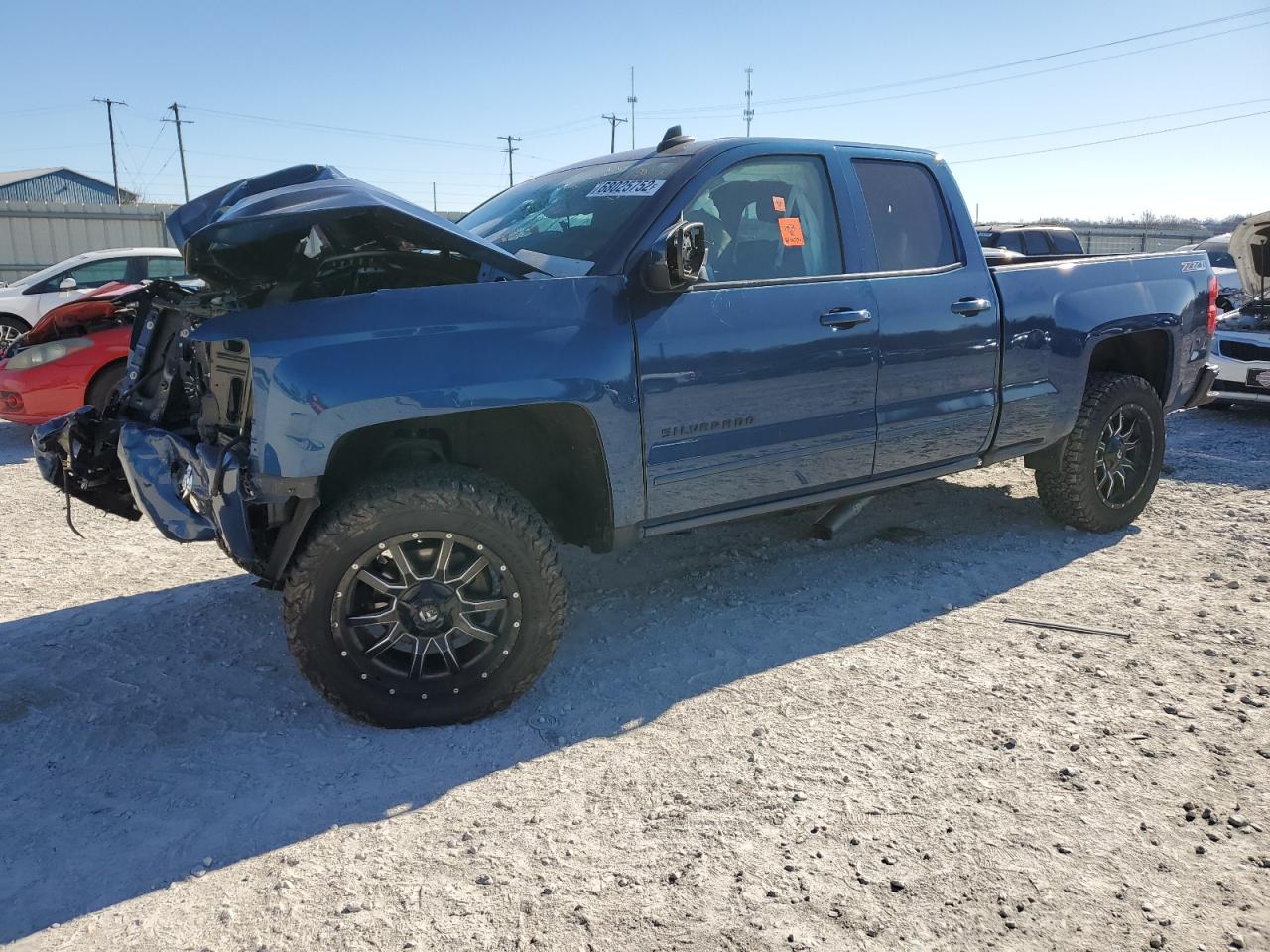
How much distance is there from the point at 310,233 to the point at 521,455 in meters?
1.12

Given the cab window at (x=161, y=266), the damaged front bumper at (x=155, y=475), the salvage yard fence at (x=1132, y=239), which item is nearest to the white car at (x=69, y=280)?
the cab window at (x=161, y=266)

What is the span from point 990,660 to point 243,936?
110 inches

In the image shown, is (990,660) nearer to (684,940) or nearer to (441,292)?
(684,940)

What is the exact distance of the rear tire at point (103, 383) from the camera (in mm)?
7734

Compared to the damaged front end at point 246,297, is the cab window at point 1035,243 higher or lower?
higher

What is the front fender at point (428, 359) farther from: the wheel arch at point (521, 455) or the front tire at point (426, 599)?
the front tire at point (426, 599)

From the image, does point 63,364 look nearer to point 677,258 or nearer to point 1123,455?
point 677,258

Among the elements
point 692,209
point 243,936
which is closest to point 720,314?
point 692,209

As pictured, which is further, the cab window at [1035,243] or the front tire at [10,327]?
the cab window at [1035,243]

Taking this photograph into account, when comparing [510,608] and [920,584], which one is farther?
[920,584]

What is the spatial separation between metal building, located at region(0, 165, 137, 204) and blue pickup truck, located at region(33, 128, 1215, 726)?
60.0 meters

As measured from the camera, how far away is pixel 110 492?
3.90 meters

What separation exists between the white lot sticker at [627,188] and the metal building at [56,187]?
5985 centimetres

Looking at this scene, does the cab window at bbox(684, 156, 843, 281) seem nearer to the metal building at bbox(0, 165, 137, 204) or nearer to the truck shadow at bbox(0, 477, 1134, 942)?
the truck shadow at bbox(0, 477, 1134, 942)
